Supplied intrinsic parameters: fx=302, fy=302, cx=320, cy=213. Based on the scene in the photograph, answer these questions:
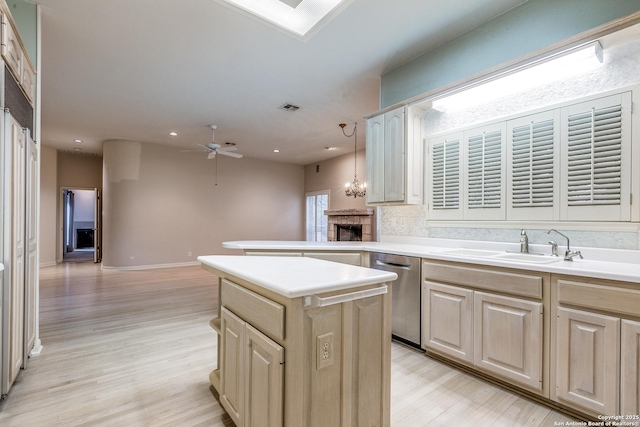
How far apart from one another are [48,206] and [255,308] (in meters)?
8.75

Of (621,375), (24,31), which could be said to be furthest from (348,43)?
(621,375)

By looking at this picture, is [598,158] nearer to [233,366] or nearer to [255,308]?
[255,308]

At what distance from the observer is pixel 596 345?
1725mm

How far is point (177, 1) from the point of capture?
2432mm

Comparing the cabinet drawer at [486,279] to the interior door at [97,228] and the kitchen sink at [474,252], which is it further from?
the interior door at [97,228]

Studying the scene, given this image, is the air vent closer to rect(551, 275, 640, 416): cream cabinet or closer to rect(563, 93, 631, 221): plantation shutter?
rect(563, 93, 631, 221): plantation shutter

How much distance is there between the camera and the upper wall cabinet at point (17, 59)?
191 cm

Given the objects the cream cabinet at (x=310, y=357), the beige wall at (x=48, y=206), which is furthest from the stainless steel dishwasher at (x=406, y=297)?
the beige wall at (x=48, y=206)

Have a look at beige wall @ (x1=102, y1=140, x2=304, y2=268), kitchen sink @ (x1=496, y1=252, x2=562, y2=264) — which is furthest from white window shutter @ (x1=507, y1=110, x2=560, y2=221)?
beige wall @ (x1=102, y1=140, x2=304, y2=268)

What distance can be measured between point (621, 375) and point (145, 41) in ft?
14.6

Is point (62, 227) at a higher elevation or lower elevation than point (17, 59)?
lower

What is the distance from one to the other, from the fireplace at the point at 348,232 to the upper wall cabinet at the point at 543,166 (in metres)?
4.04

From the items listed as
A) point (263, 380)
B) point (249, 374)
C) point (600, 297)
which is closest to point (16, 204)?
point (249, 374)

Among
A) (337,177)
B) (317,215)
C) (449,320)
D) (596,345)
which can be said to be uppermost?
(337,177)
